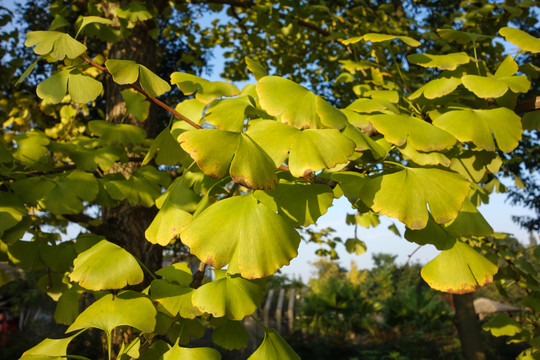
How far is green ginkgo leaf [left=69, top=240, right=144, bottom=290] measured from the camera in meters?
0.83

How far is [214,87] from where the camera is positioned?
1083 millimetres

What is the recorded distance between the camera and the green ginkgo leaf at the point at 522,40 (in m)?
1.04

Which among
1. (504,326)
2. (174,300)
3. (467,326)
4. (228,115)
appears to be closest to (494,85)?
(228,115)

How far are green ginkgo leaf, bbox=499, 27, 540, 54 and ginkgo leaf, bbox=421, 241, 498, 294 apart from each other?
0.57 metres

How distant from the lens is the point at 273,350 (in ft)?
2.90

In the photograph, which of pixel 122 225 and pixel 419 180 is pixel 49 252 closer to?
pixel 122 225

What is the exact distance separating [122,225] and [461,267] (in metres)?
1.87

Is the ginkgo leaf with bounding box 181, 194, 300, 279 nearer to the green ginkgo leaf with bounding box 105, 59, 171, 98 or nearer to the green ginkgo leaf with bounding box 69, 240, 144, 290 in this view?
the green ginkgo leaf with bounding box 69, 240, 144, 290

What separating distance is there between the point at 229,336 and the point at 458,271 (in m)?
0.65

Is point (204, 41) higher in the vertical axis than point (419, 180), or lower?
higher

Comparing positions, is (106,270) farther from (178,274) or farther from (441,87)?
(441,87)

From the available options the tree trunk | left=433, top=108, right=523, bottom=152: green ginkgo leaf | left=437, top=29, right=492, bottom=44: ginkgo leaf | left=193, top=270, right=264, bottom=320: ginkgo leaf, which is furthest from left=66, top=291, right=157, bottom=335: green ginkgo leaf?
the tree trunk

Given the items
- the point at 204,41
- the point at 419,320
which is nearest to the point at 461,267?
the point at 204,41

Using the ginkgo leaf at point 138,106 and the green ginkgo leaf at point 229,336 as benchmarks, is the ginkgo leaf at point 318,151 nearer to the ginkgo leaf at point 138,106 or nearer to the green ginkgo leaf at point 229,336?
the green ginkgo leaf at point 229,336
